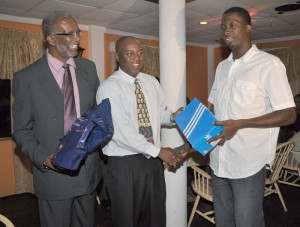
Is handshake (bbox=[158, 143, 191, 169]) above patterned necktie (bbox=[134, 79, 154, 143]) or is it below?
below

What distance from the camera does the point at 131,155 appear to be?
6.89 ft

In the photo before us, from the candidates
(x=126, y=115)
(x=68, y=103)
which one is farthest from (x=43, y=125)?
(x=126, y=115)

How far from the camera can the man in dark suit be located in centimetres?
158

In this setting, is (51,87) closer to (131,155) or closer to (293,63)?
(131,155)

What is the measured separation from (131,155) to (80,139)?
0.68m

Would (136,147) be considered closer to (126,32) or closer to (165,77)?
(165,77)

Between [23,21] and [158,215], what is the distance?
3910 mm

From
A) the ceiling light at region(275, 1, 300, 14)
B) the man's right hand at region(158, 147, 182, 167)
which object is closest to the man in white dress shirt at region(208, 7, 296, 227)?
the man's right hand at region(158, 147, 182, 167)

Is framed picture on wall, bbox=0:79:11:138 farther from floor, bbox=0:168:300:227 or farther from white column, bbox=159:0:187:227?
white column, bbox=159:0:187:227

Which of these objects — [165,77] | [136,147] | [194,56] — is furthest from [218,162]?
[194,56]

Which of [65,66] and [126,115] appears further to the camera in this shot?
[126,115]

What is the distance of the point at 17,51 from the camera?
14.4ft

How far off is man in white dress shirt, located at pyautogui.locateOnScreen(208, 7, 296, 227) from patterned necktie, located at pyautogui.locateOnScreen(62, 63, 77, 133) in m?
0.87

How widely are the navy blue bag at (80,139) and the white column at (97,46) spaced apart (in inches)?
158
